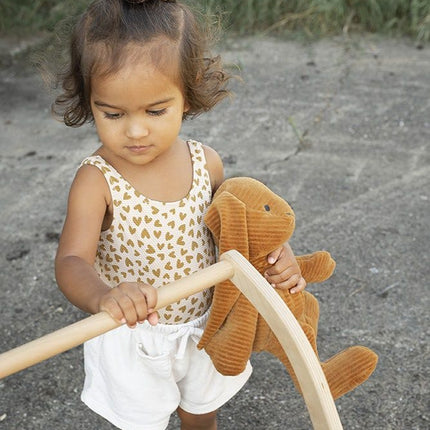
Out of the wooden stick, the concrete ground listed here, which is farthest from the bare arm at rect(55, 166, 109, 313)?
the concrete ground

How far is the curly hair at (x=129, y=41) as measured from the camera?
1.30m

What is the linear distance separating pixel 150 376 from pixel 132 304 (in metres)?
0.43

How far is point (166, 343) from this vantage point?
1.47 metres

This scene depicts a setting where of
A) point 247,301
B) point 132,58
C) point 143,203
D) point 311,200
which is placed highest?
point 132,58

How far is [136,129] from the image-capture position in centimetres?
130

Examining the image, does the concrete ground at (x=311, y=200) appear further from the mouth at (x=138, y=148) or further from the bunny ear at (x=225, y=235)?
the mouth at (x=138, y=148)

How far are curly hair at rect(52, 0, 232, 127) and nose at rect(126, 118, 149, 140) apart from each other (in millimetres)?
91

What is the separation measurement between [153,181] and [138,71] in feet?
0.79

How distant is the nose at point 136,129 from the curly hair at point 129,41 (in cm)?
9

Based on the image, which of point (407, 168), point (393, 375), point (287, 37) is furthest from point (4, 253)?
point (287, 37)

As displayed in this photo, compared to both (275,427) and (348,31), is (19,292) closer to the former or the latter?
(275,427)

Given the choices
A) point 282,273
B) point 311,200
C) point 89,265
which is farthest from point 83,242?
point 311,200

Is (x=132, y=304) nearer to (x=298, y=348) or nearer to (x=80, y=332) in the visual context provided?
(x=80, y=332)

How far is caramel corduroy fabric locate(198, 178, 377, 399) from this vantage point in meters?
1.36
